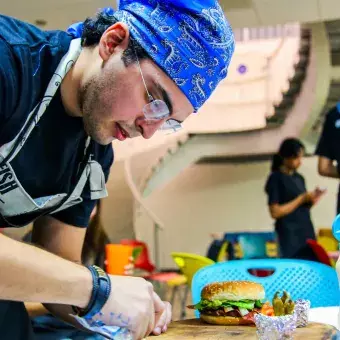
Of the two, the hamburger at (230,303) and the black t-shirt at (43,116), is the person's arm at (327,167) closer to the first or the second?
the hamburger at (230,303)

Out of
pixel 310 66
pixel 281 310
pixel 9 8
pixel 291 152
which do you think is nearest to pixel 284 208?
pixel 291 152

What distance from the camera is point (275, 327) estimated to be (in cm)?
110

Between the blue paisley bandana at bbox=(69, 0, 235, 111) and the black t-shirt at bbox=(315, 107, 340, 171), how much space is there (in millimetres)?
2365

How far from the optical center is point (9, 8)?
5.28 m

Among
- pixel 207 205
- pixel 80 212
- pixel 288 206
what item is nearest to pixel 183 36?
pixel 80 212

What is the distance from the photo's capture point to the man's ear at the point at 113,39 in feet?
3.53

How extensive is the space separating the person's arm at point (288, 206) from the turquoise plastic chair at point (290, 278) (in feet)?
6.32

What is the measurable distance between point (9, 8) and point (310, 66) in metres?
4.08

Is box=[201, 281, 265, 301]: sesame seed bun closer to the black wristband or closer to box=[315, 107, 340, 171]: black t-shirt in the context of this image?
the black wristband

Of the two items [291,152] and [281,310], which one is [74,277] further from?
[291,152]

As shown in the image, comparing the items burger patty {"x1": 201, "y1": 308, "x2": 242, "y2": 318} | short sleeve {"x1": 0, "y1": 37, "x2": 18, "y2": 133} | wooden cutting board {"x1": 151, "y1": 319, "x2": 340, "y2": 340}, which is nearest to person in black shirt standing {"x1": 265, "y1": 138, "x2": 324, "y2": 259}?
burger patty {"x1": 201, "y1": 308, "x2": 242, "y2": 318}

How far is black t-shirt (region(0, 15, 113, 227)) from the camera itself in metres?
0.99

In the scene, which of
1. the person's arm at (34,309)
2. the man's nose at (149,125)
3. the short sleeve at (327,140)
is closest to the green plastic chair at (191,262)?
the short sleeve at (327,140)

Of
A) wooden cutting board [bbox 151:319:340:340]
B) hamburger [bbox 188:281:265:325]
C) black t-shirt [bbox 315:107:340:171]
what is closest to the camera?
wooden cutting board [bbox 151:319:340:340]
